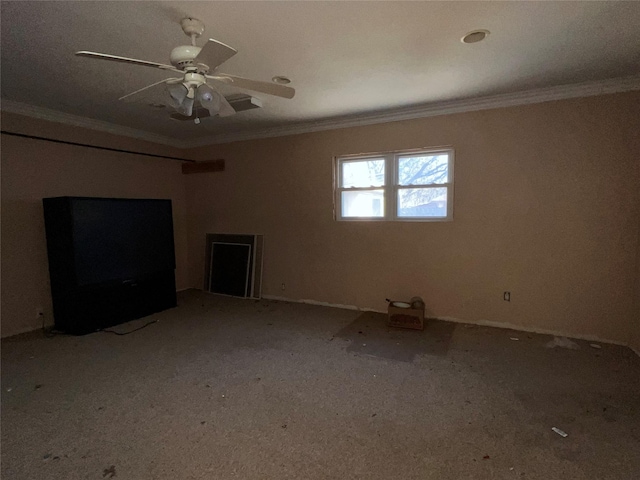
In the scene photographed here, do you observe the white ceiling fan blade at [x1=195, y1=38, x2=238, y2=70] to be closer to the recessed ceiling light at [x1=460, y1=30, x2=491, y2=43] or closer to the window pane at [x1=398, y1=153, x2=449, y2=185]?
the recessed ceiling light at [x1=460, y1=30, x2=491, y2=43]

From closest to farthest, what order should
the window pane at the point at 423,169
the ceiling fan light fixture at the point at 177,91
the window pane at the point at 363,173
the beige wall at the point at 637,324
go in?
1. the ceiling fan light fixture at the point at 177,91
2. the beige wall at the point at 637,324
3. the window pane at the point at 423,169
4. the window pane at the point at 363,173

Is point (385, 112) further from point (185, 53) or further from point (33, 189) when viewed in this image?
point (33, 189)

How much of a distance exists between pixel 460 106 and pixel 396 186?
3.69 ft

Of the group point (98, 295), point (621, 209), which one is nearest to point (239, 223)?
point (98, 295)

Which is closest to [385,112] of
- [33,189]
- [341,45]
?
[341,45]

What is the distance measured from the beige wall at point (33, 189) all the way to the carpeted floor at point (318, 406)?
400 mm

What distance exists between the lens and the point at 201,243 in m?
5.64

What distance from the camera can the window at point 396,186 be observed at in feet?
12.9

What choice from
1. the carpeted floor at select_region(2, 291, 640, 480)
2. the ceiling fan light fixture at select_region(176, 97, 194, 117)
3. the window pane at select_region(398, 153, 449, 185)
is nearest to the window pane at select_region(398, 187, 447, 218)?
the window pane at select_region(398, 153, 449, 185)

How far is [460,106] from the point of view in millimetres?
3666

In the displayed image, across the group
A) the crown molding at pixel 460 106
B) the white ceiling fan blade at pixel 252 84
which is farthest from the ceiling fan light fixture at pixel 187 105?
the crown molding at pixel 460 106

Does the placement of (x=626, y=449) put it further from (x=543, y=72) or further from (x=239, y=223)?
(x=239, y=223)

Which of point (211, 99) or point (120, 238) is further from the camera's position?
point (120, 238)

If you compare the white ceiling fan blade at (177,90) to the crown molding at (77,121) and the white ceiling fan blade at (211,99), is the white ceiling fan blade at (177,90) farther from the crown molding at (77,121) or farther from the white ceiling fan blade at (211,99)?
the crown molding at (77,121)
